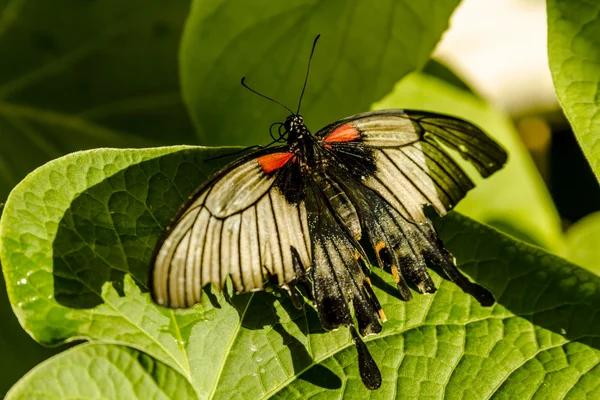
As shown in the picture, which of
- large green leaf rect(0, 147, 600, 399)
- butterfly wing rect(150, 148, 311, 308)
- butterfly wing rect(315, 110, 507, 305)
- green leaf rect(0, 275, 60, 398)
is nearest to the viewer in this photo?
butterfly wing rect(150, 148, 311, 308)

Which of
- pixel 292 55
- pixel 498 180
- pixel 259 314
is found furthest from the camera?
pixel 498 180

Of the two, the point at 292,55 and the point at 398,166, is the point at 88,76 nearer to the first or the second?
the point at 292,55

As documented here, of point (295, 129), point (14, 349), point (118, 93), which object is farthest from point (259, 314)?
point (118, 93)

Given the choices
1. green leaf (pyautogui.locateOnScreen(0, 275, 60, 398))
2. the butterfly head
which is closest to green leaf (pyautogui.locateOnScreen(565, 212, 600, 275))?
the butterfly head

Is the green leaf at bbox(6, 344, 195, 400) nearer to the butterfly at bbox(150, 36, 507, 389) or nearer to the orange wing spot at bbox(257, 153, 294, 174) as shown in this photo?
the butterfly at bbox(150, 36, 507, 389)

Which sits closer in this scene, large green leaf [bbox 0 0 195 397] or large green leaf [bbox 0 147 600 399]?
large green leaf [bbox 0 147 600 399]

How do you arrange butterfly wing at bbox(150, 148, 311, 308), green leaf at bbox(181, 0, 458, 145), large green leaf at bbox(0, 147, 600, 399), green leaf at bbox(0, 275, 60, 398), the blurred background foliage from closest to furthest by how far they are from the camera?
butterfly wing at bbox(150, 148, 311, 308) → large green leaf at bbox(0, 147, 600, 399) → green leaf at bbox(181, 0, 458, 145) → green leaf at bbox(0, 275, 60, 398) → the blurred background foliage

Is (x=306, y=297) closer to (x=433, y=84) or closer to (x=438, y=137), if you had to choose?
(x=438, y=137)
